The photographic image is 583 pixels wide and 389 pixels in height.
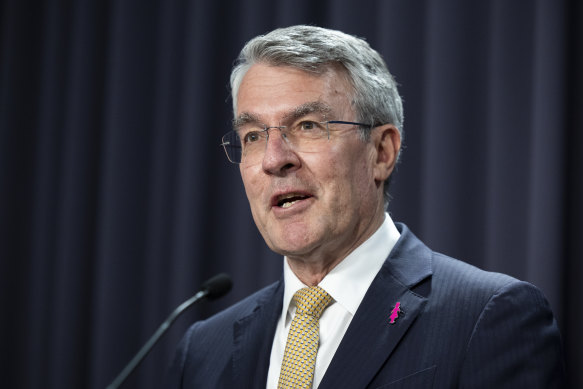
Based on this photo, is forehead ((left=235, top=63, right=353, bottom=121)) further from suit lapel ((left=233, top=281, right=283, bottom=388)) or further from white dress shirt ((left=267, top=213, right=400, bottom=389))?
suit lapel ((left=233, top=281, right=283, bottom=388))

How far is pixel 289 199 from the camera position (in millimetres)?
1616

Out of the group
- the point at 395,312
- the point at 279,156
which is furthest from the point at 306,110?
the point at 395,312

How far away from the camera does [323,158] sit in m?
1.59

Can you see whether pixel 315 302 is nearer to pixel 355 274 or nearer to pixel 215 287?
pixel 355 274

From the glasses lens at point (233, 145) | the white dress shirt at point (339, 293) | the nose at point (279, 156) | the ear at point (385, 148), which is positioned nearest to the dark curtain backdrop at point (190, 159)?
the ear at point (385, 148)

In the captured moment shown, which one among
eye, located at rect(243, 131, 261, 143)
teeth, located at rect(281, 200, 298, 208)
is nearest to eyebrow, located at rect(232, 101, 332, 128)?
eye, located at rect(243, 131, 261, 143)

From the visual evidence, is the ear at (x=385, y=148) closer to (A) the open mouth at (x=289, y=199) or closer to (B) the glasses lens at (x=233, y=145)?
(A) the open mouth at (x=289, y=199)

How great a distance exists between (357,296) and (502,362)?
0.41m

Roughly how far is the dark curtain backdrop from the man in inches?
23.2

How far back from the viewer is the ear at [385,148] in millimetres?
1735

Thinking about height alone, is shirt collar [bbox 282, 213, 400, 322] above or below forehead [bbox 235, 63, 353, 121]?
below

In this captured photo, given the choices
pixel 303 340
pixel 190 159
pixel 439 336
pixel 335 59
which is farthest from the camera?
pixel 190 159

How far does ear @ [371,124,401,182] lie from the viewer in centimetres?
174

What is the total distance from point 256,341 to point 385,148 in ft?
2.14
